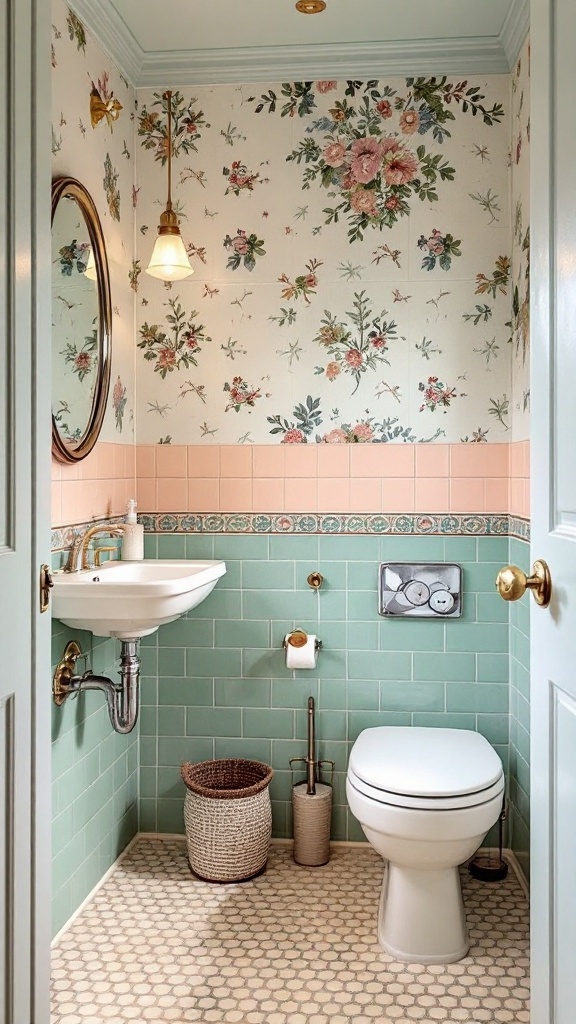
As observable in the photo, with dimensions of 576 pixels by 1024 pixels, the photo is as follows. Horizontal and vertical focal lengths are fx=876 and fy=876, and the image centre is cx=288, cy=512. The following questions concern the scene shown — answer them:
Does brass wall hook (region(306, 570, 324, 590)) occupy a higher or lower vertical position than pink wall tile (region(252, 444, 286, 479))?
lower

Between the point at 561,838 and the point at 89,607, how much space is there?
53.4 inches

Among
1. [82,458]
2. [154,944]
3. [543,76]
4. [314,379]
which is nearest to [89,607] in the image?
[82,458]

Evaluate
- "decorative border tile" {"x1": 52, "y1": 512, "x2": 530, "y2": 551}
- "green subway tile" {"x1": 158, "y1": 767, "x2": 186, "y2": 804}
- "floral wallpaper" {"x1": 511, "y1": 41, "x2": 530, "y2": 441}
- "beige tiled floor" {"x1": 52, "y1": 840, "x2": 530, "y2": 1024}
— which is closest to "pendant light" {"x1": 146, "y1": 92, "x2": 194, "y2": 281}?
"decorative border tile" {"x1": 52, "y1": 512, "x2": 530, "y2": 551}

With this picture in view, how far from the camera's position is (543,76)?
131cm

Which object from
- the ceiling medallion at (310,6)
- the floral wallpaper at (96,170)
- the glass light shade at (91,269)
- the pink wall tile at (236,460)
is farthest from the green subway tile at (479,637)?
the ceiling medallion at (310,6)

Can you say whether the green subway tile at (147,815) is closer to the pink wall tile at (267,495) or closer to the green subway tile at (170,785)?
the green subway tile at (170,785)

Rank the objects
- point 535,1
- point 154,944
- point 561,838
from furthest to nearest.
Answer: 1. point 154,944
2. point 535,1
3. point 561,838

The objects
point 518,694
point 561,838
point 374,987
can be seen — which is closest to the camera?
point 561,838

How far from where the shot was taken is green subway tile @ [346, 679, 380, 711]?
9.72ft

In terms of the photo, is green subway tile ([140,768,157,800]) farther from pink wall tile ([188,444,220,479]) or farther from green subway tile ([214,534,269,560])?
pink wall tile ([188,444,220,479])

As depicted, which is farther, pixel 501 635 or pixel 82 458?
pixel 501 635

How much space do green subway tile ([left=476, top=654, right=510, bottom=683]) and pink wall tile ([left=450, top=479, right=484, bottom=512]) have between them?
493 millimetres

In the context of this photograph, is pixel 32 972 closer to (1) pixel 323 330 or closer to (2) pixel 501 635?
(2) pixel 501 635

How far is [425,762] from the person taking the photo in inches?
93.6
